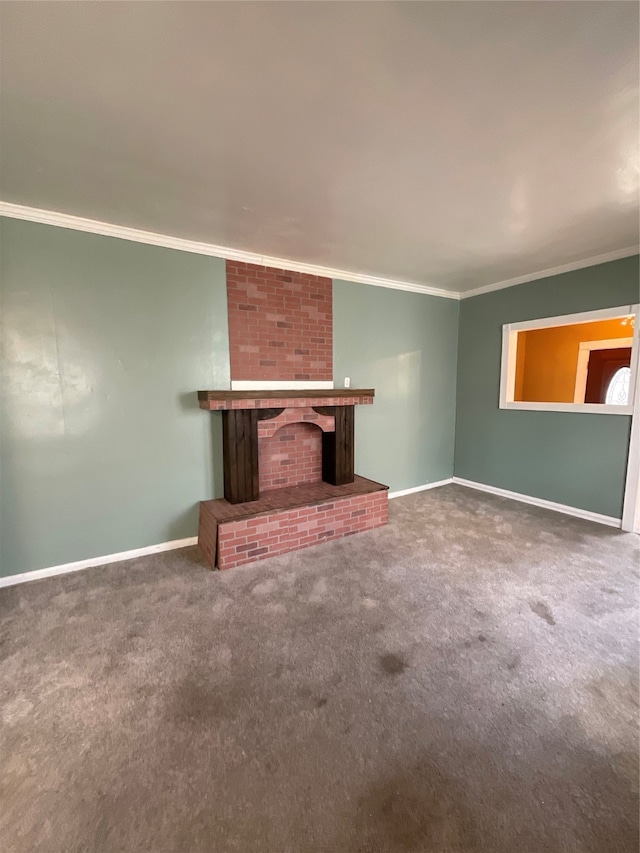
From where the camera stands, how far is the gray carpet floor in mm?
1092

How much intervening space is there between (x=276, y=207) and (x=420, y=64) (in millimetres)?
1228

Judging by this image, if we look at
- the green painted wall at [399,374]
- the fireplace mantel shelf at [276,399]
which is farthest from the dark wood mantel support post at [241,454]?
the green painted wall at [399,374]

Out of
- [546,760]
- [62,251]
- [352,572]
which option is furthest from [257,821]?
[62,251]

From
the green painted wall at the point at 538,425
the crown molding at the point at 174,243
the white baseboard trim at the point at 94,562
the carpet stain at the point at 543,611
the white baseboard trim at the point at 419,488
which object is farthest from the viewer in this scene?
the white baseboard trim at the point at 419,488

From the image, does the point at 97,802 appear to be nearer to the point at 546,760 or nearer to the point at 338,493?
the point at 546,760

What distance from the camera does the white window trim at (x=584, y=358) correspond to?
476 centimetres

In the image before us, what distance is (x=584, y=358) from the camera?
504 centimetres

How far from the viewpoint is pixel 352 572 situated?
2.61 metres

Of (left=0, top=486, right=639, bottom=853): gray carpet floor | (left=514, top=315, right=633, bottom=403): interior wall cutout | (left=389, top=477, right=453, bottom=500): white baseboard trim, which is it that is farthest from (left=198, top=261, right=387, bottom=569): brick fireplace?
(left=514, top=315, right=633, bottom=403): interior wall cutout

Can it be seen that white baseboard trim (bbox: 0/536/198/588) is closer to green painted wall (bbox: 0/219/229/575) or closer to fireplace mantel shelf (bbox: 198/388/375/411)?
green painted wall (bbox: 0/219/229/575)

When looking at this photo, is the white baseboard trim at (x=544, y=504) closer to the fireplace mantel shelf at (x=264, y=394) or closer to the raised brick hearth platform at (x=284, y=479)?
the raised brick hearth platform at (x=284, y=479)

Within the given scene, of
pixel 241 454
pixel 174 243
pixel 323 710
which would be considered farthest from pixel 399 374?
pixel 323 710

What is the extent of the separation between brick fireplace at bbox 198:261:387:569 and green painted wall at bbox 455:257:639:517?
1.85 meters

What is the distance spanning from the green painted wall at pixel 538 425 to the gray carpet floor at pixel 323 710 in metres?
1.21
